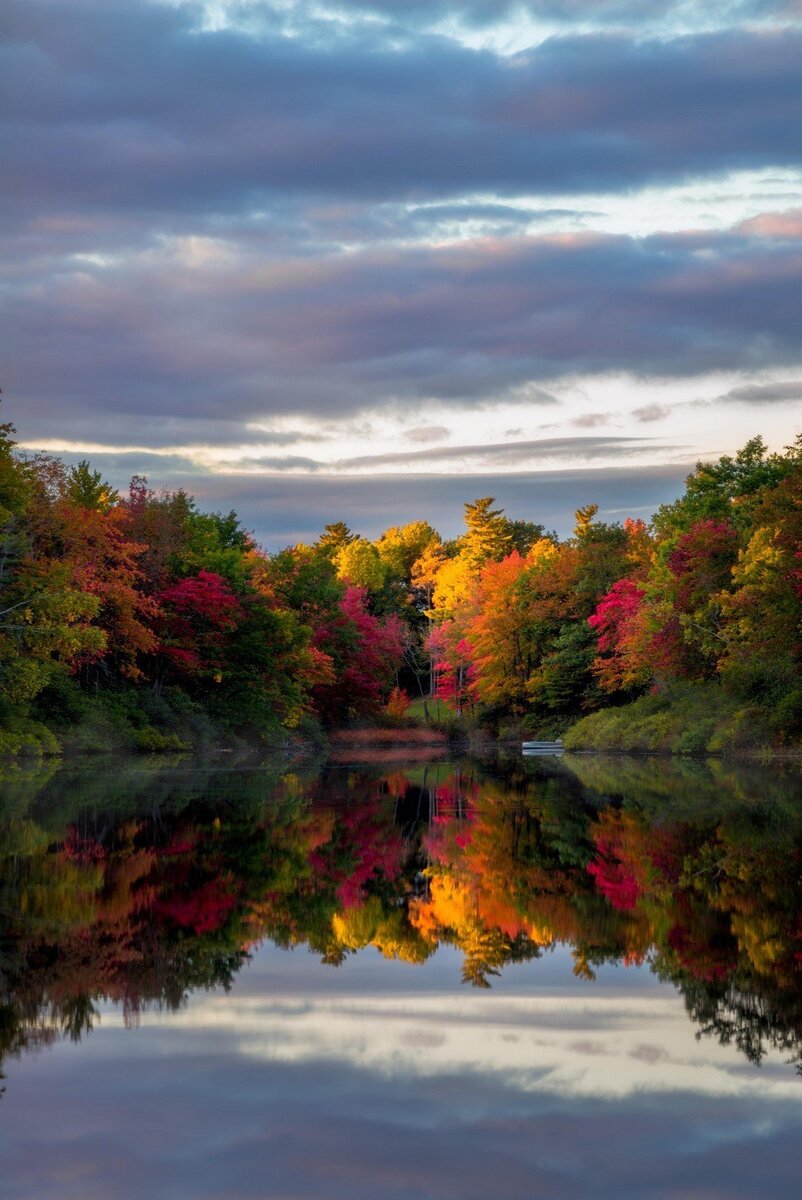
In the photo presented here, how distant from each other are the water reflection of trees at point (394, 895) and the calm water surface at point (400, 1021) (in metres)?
0.05

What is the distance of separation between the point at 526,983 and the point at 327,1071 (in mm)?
2349

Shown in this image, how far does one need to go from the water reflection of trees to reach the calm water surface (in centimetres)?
5

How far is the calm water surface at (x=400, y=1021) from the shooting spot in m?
5.25

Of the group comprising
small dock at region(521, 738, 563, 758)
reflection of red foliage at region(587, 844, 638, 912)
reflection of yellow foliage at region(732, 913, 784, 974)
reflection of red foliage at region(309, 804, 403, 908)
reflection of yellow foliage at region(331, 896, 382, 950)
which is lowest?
small dock at region(521, 738, 563, 758)

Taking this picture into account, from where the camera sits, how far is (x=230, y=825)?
66.4 feet

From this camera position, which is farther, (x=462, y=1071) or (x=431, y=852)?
(x=431, y=852)

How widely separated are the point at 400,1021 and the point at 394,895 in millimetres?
5393

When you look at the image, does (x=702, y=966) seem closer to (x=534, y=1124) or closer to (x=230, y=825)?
(x=534, y=1124)

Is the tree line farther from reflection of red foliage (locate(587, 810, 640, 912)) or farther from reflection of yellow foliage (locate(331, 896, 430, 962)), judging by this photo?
reflection of yellow foliage (locate(331, 896, 430, 962))

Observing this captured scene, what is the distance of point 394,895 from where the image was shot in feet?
42.7

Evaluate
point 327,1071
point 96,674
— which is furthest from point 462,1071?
point 96,674

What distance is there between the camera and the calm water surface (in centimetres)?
525

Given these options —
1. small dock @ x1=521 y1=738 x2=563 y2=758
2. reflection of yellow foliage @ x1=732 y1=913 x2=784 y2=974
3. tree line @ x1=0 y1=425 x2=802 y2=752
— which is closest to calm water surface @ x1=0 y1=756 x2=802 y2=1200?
Answer: reflection of yellow foliage @ x1=732 y1=913 x2=784 y2=974

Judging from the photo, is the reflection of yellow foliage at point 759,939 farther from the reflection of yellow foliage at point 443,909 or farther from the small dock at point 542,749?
the small dock at point 542,749
